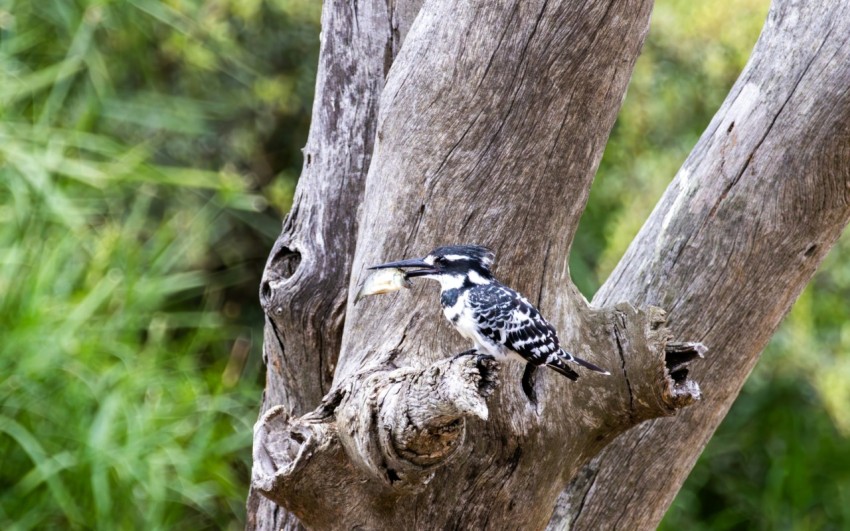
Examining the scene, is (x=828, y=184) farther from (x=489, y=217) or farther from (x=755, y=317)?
(x=489, y=217)

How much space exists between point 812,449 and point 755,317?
390 centimetres

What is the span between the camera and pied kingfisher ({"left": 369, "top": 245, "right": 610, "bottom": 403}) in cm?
273

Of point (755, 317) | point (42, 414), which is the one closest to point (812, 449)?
point (755, 317)

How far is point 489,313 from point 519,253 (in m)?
0.24

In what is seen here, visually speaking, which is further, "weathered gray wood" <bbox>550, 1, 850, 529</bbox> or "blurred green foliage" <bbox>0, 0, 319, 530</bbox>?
"blurred green foliage" <bbox>0, 0, 319, 530</bbox>

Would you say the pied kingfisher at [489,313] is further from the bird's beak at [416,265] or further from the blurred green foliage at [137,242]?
the blurred green foliage at [137,242]

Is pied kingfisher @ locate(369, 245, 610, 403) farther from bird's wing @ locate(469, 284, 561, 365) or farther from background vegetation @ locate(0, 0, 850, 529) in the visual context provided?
background vegetation @ locate(0, 0, 850, 529)

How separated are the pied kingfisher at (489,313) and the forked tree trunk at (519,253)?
0.36 feet

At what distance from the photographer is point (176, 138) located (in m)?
7.54

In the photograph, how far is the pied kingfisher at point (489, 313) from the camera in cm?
273

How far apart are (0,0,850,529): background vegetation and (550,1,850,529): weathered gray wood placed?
2.58 meters

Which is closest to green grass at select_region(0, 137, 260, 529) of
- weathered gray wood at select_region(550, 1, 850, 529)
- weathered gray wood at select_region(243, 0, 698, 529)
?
weathered gray wood at select_region(243, 0, 698, 529)

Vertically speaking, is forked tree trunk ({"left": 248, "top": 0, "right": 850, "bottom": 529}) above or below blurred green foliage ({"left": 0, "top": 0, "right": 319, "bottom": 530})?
above

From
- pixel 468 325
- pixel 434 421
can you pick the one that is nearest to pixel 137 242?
pixel 468 325
